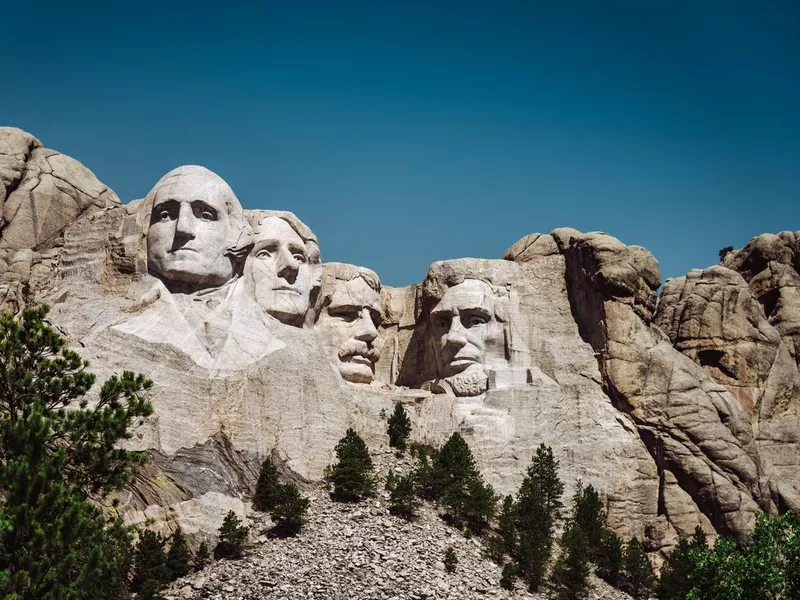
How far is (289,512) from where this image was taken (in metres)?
33.8

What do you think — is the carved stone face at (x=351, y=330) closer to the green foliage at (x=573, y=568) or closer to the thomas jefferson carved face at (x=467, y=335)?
the thomas jefferson carved face at (x=467, y=335)

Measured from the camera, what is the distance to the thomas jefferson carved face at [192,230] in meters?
36.6

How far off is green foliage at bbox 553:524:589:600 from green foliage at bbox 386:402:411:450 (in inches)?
188

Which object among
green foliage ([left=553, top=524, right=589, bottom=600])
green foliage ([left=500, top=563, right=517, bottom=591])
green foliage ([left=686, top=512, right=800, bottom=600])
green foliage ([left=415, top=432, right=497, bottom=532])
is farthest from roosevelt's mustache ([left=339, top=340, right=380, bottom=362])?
green foliage ([left=686, top=512, right=800, bottom=600])

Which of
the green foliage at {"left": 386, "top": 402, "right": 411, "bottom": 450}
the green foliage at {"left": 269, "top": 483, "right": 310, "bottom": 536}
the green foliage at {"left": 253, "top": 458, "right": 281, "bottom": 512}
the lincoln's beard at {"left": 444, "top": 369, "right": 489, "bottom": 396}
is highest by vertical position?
the lincoln's beard at {"left": 444, "top": 369, "right": 489, "bottom": 396}

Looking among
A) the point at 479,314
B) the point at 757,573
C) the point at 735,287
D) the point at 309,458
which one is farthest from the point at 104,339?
the point at 735,287

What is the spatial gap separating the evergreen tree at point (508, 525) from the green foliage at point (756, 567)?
441 centimetres

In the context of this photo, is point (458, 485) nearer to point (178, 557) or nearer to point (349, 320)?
point (349, 320)

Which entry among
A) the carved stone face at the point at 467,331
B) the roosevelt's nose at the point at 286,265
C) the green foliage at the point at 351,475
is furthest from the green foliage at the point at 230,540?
the carved stone face at the point at 467,331

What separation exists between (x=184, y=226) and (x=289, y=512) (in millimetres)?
7452

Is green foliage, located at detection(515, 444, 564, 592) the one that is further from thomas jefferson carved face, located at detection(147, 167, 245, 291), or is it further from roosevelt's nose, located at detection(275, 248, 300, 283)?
thomas jefferson carved face, located at detection(147, 167, 245, 291)

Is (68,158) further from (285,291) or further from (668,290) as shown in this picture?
(668,290)

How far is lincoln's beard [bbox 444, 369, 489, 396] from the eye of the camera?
40781mm

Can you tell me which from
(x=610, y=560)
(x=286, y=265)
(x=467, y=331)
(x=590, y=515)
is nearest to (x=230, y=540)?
(x=286, y=265)
